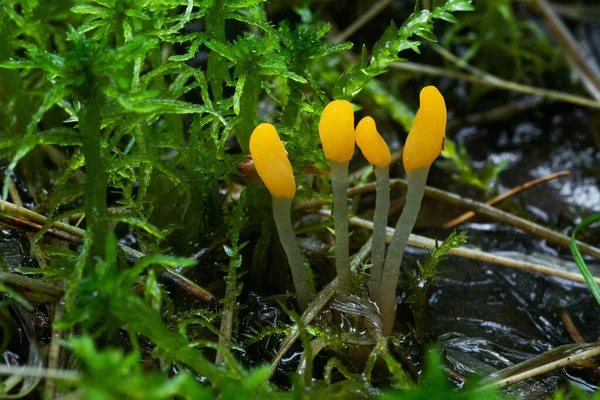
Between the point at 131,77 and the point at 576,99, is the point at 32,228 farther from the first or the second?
the point at 576,99

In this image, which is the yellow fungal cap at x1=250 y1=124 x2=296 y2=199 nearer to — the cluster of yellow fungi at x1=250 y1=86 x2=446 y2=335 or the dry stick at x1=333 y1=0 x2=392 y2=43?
the cluster of yellow fungi at x1=250 y1=86 x2=446 y2=335

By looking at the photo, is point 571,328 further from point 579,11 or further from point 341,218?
point 579,11

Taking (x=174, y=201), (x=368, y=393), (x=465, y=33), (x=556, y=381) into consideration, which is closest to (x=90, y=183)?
(x=174, y=201)

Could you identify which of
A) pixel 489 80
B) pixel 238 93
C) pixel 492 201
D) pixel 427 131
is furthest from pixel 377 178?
pixel 489 80

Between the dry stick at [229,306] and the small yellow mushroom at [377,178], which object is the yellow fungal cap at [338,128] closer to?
the small yellow mushroom at [377,178]

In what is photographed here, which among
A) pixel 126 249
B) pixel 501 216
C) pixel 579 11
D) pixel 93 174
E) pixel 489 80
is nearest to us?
pixel 93 174

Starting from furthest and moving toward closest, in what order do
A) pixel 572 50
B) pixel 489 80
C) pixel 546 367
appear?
pixel 572 50 → pixel 489 80 → pixel 546 367

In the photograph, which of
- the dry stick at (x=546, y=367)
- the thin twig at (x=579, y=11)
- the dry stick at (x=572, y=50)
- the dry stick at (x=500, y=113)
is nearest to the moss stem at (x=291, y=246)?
the dry stick at (x=546, y=367)
